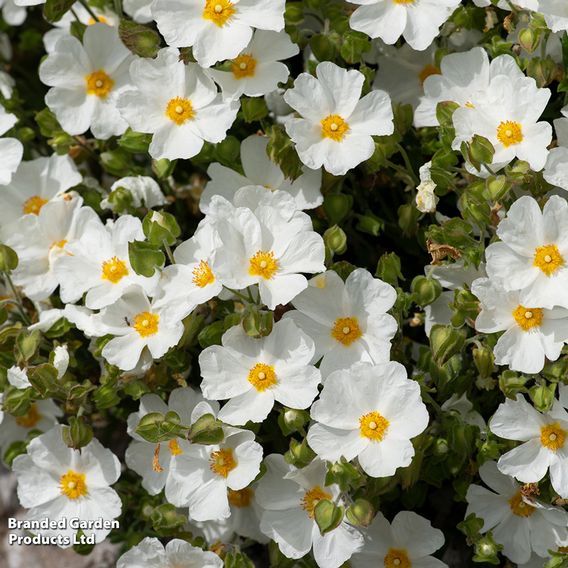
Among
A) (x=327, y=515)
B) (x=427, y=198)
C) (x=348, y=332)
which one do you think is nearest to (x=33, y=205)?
(x=348, y=332)

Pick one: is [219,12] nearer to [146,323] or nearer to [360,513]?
[146,323]

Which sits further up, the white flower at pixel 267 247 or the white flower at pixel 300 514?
the white flower at pixel 267 247

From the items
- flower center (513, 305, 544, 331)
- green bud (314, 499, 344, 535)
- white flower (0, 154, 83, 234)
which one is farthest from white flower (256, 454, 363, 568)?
white flower (0, 154, 83, 234)

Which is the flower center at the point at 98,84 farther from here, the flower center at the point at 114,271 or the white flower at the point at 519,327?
the white flower at the point at 519,327

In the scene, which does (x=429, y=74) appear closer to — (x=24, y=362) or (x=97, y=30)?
(x=97, y=30)

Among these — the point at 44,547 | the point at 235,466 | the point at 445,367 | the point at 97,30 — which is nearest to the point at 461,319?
the point at 445,367

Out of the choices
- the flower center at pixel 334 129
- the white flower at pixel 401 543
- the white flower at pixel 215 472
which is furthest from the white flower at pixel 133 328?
the white flower at pixel 401 543

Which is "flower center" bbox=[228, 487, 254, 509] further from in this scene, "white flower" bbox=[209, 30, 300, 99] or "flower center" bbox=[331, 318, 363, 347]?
"white flower" bbox=[209, 30, 300, 99]
